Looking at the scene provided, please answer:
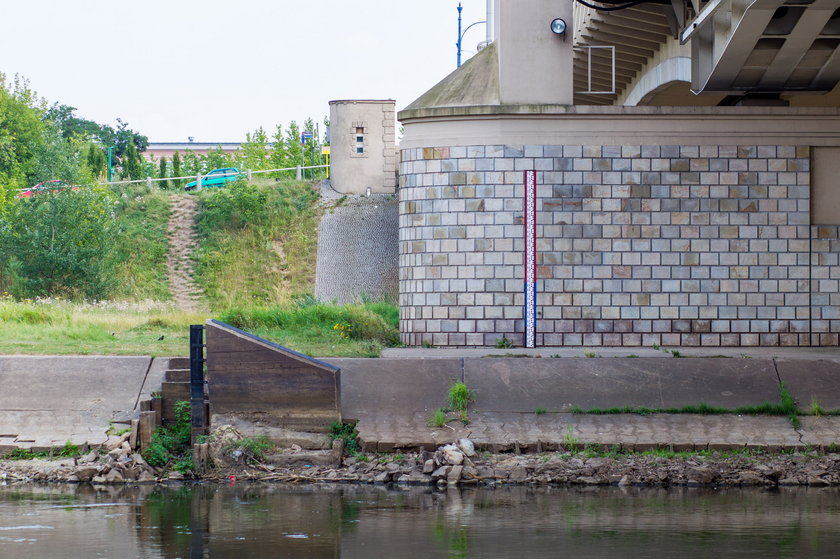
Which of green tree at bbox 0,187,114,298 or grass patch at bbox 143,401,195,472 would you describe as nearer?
grass patch at bbox 143,401,195,472

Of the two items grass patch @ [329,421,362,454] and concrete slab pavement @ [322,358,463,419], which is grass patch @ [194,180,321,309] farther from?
grass patch @ [329,421,362,454]

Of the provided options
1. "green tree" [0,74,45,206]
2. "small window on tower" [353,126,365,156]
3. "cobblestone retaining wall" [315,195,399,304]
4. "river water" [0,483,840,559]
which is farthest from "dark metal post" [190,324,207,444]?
"green tree" [0,74,45,206]

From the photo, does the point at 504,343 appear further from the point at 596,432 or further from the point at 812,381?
the point at 812,381

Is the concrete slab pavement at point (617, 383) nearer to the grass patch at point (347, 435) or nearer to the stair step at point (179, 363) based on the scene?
the grass patch at point (347, 435)

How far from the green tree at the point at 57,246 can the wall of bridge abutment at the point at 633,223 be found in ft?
62.7

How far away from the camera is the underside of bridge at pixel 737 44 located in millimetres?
17578

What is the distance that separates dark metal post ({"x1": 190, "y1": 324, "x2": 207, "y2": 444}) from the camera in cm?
1445

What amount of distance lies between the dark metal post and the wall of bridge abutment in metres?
6.06

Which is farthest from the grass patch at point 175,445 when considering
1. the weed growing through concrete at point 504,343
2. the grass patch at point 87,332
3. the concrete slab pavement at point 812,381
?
the concrete slab pavement at point 812,381

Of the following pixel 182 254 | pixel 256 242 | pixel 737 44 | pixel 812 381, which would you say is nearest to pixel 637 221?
pixel 737 44

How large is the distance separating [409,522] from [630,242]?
32.3 feet

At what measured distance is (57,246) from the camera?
35562 mm

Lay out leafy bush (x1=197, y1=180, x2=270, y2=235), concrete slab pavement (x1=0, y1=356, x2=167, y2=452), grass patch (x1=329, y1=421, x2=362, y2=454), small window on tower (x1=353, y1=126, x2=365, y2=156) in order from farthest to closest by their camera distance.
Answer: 1. small window on tower (x1=353, y1=126, x2=365, y2=156)
2. leafy bush (x1=197, y1=180, x2=270, y2=235)
3. concrete slab pavement (x1=0, y1=356, x2=167, y2=452)
4. grass patch (x1=329, y1=421, x2=362, y2=454)

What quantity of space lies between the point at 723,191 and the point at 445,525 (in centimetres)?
1071
